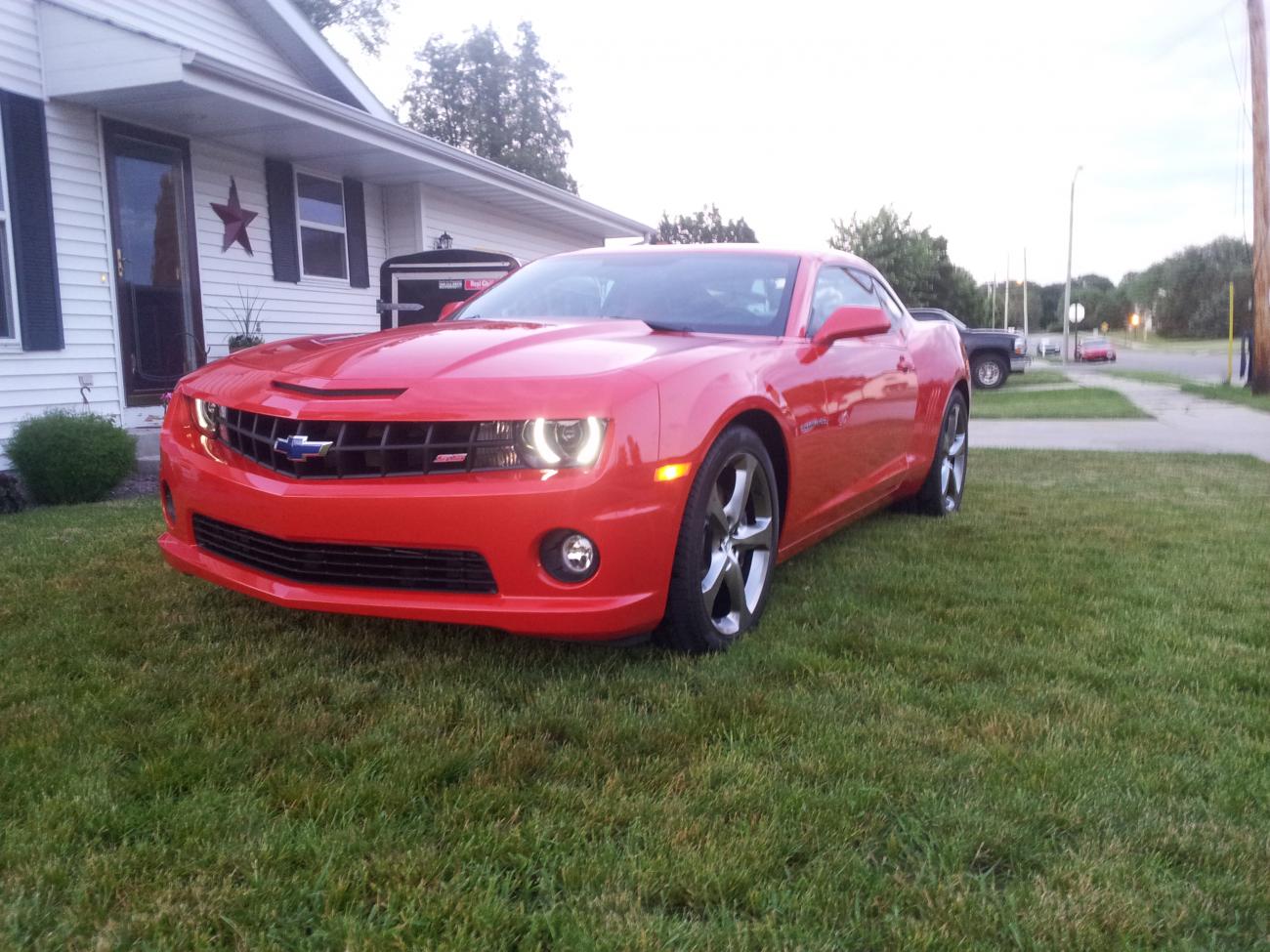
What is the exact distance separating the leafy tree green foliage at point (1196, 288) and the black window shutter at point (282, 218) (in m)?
77.0

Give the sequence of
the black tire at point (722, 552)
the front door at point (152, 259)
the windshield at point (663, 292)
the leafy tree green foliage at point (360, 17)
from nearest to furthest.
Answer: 1. the black tire at point (722, 552)
2. the windshield at point (663, 292)
3. the front door at point (152, 259)
4. the leafy tree green foliage at point (360, 17)

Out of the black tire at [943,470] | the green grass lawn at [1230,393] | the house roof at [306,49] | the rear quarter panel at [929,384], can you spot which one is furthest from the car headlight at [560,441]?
the green grass lawn at [1230,393]

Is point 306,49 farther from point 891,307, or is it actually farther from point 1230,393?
point 1230,393

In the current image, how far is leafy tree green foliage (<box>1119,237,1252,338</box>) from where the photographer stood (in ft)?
249

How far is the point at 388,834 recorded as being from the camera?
2039 millimetres

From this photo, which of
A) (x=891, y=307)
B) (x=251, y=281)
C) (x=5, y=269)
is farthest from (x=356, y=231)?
(x=891, y=307)

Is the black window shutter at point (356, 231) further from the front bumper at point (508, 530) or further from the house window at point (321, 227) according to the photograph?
the front bumper at point (508, 530)

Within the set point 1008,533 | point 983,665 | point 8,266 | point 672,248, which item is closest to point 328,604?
point 983,665

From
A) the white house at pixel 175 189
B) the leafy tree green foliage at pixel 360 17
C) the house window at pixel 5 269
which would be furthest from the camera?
the leafy tree green foliage at pixel 360 17

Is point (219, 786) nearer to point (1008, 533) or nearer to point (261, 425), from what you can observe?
point (261, 425)

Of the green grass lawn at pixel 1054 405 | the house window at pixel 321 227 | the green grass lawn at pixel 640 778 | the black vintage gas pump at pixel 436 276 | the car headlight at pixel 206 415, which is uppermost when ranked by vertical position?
the house window at pixel 321 227

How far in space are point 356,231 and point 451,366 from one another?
8.66 meters

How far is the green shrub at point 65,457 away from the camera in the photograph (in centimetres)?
609

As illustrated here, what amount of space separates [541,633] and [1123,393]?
16957 millimetres
